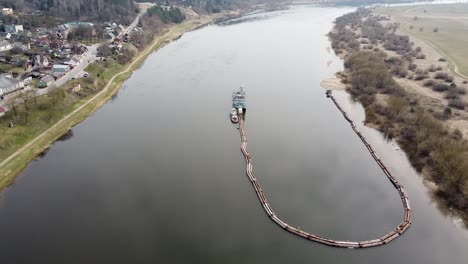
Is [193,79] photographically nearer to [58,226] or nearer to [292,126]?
[292,126]

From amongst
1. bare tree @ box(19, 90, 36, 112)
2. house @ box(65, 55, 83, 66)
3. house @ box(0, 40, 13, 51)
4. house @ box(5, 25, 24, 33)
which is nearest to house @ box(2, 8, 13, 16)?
house @ box(5, 25, 24, 33)

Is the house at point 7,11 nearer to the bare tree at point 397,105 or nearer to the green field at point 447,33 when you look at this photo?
the bare tree at point 397,105

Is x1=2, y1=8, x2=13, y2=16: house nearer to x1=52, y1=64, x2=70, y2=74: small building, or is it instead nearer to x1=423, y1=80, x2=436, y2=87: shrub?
x1=52, y1=64, x2=70, y2=74: small building

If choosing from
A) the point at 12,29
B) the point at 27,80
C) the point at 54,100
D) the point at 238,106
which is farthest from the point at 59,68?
the point at 12,29

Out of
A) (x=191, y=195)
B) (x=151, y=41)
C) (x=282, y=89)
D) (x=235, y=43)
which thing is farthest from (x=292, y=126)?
(x=151, y=41)

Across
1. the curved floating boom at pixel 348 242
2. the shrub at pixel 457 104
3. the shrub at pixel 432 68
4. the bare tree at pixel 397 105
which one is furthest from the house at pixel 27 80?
the shrub at pixel 432 68

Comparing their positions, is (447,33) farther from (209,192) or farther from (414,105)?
(209,192)
